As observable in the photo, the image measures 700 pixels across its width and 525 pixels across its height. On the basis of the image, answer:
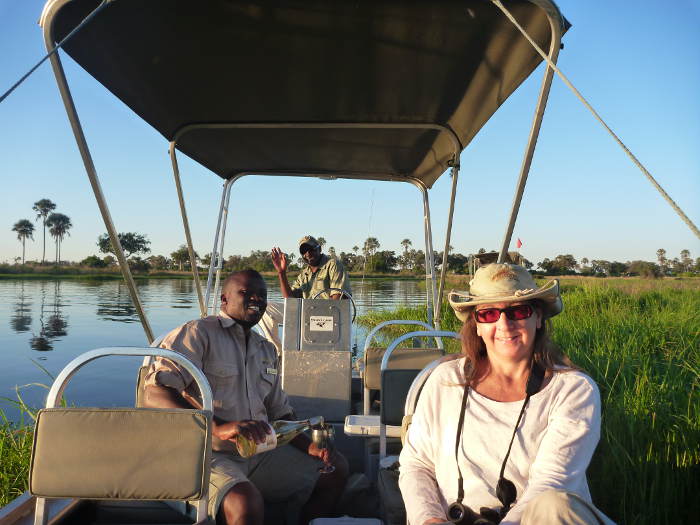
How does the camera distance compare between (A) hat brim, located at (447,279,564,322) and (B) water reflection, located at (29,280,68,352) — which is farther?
(B) water reflection, located at (29,280,68,352)

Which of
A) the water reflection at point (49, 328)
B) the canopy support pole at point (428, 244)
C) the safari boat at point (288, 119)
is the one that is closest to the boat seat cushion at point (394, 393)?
the safari boat at point (288, 119)

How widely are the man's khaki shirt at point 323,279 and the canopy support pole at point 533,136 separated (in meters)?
2.38

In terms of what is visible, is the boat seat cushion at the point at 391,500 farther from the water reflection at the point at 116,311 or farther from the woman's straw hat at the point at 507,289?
the water reflection at the point at 116,311

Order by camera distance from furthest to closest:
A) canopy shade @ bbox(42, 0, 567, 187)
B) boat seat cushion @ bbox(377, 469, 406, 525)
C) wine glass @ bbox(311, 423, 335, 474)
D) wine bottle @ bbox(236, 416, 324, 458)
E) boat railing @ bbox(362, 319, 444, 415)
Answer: boat railing @ bbox(362, 319, 444, 415)
wine glass @ bbox(311, 423, 335, 474)
canopy shade @ bbox(42, 0, 567, 187)
wine bottle @ bbox(236, 416, 324, 458)
boat seat cushion @ bbox(377, 469, 406, 525)

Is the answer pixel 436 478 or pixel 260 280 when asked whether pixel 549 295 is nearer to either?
pixel 436 478

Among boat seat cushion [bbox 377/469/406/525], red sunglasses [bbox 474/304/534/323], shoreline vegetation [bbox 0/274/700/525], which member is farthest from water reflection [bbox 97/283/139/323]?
red sunglasses [bbox 474/304/534/323]

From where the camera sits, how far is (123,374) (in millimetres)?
12594

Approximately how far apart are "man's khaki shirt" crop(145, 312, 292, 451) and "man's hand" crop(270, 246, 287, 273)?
210 cm

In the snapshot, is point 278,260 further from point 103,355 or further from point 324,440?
point 103,355

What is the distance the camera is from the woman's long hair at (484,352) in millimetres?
1919

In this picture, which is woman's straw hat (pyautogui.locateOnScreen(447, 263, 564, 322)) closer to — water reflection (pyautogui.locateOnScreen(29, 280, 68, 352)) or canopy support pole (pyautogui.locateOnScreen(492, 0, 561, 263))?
canopy support pole (pyautogui.locateOnScreen(492, 0, 561, 263))

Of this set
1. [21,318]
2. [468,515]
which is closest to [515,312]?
[468,515]

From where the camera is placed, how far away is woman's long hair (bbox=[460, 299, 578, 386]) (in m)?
1.92

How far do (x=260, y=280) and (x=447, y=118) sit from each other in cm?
189
